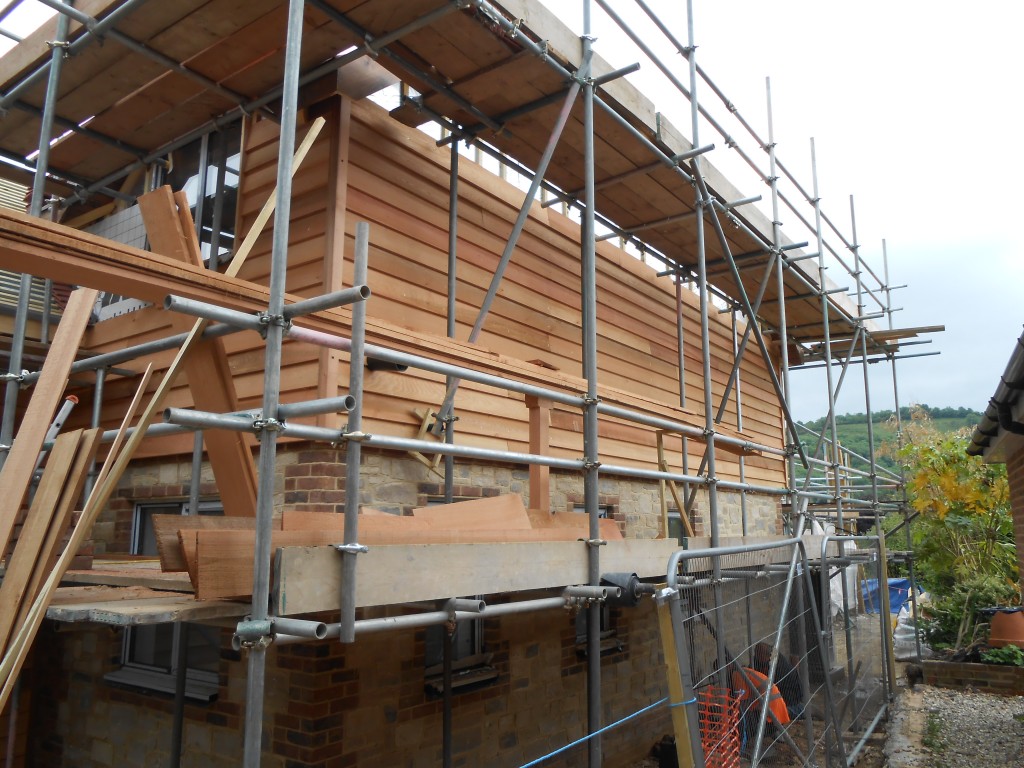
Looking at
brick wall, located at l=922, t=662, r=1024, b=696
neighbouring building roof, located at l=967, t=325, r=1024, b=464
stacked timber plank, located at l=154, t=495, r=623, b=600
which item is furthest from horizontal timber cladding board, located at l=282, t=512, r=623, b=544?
brick wall, located at l=922, t=662, r=1024, b=696

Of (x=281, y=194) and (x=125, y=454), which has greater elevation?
(x=281, y=194)

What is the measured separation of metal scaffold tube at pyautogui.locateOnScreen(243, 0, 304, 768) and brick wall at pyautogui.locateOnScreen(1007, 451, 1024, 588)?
8040mm

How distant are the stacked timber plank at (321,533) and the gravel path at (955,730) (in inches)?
216

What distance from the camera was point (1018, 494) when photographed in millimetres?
8680

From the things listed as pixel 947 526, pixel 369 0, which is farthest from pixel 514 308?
pixel 947 526

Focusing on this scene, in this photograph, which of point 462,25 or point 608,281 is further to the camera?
point 608,281

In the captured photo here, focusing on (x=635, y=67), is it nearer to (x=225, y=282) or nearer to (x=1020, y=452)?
(x=225, y=282)

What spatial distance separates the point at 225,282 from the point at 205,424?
→ 38.2 inches

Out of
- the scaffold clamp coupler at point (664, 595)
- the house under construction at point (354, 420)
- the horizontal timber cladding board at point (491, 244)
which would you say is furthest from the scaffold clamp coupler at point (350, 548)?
the horizontal timber cladding board at point (491, 244)

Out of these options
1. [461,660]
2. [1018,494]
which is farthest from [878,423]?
[461,660]

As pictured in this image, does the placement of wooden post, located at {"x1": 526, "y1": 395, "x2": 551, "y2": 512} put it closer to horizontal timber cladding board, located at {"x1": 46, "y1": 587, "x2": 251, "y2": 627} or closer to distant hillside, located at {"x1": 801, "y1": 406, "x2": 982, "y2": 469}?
horizontal timber cladding board, located at {"x1": 46, "y1": 587, "x2": 251, "y2": 627}

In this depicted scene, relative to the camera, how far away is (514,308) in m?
6.98

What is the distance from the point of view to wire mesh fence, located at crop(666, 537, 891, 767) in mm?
4086

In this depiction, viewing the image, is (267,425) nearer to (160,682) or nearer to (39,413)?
(39,413)
